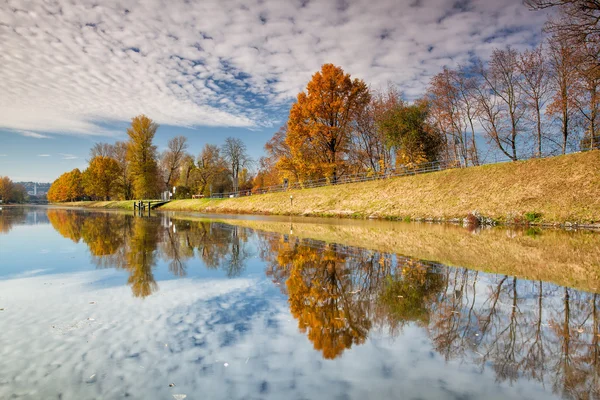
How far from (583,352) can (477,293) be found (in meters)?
2.15

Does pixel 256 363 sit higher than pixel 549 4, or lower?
lower

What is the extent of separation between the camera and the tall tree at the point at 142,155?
2326 inches

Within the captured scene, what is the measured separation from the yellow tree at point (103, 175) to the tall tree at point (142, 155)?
14673 millimetres

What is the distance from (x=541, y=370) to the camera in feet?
10.4

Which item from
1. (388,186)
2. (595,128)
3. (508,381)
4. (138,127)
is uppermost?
(138,127)

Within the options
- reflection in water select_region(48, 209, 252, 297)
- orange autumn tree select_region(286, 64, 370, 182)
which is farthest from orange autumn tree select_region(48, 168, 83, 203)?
reflection in water select_region(48, 209, 252, 297)

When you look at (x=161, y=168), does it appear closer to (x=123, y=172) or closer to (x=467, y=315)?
(x=123, y=172)

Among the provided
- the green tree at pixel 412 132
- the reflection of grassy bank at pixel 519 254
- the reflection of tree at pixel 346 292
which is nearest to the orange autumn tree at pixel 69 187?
the green tree at pixel 412 132

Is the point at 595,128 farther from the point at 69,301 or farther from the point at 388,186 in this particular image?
the point at 69,301

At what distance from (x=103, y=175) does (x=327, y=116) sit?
58.6 metres

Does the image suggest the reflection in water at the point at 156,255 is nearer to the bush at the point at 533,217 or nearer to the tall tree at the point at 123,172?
the bush at the point at 533,217

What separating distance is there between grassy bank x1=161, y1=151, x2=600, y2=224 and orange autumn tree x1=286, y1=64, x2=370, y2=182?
14.3ft

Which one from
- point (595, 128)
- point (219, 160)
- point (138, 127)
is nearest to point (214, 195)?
point (219, 160)

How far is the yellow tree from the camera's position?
71188mm
